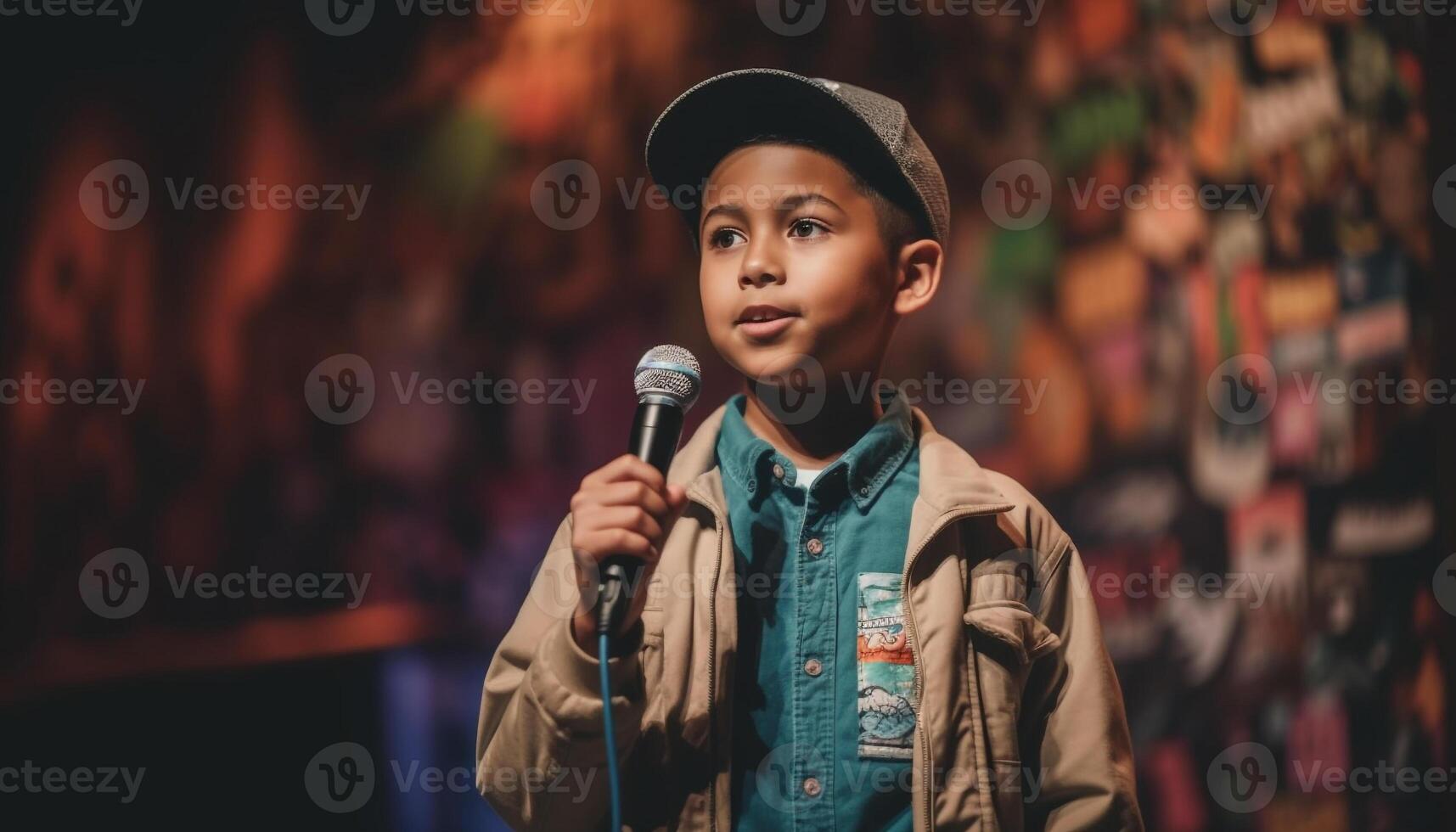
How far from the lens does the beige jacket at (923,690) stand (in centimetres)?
106

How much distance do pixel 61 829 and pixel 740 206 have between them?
1093mm

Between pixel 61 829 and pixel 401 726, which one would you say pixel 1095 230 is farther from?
pixel 61 829

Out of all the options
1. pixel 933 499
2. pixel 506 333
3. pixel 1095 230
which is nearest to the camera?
pixel 933 499

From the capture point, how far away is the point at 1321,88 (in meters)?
2.16

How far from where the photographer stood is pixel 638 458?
3.25 ft

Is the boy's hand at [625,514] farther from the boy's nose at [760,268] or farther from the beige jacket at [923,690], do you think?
the boy's nose at [760,268]

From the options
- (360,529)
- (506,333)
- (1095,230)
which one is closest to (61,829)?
(360,529)

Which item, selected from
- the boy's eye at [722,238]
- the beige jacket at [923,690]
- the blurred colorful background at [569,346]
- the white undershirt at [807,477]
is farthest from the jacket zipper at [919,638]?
the blurred colorful background at [569,346]

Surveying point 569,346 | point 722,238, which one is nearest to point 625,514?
point 722,238

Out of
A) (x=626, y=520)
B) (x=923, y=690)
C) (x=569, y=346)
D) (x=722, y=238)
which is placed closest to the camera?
(x=626, y=520)

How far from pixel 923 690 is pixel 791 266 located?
0.43 metres

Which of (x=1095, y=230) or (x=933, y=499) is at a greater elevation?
(x=1095, y=230)

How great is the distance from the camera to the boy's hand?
3.15 ft

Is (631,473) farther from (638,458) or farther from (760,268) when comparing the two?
(760,268)
